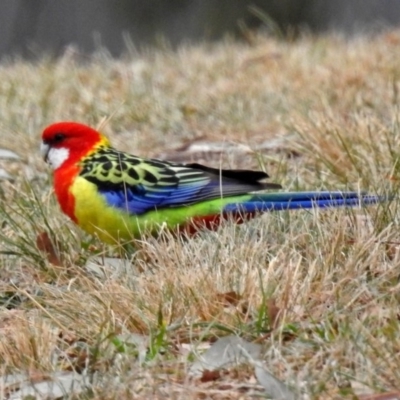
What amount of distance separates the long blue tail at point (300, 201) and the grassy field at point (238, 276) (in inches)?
1.7

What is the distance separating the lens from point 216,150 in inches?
231

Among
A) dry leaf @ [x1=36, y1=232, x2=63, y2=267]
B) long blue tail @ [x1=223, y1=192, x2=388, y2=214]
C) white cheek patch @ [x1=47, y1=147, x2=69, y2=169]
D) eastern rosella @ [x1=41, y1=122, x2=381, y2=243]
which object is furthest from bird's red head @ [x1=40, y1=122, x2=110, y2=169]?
long blue tail @ [x1=223, y1=192, x2=388, y2=214]

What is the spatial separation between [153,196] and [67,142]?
1.83 feet

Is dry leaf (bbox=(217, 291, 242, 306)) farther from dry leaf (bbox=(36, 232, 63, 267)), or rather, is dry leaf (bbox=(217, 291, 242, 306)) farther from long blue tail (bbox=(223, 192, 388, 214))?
dry leaf (bbox=(36, 232, 63, 267))

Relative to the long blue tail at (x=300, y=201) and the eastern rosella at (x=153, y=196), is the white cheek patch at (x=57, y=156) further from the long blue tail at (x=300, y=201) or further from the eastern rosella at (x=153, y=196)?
the long blue tail at (x=300, y=201)

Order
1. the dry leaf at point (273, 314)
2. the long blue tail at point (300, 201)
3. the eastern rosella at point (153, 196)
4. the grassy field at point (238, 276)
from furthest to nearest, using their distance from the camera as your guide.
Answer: the eastern rosella at point (153, 196)
the long blue tail at point (300, 201)
the dry leaf at point (273, 314)
the grassy field at point (238, 276)

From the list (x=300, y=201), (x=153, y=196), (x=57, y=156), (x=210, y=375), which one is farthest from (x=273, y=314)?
(x=57, y=156)

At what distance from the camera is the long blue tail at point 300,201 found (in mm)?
4012

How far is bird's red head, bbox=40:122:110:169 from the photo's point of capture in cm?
470

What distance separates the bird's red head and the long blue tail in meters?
0.72

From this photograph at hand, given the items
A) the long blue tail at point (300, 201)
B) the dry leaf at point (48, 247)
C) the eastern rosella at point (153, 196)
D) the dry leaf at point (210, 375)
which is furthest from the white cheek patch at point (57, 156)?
the dry leaf at point (210, 375)

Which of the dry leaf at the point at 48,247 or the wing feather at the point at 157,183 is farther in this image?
the wing feather at the point at 157,183

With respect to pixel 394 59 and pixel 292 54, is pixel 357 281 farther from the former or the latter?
pixel 292 54

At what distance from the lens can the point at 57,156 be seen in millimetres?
4723
